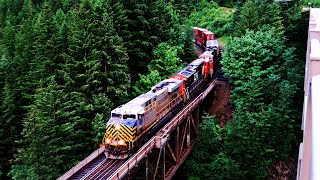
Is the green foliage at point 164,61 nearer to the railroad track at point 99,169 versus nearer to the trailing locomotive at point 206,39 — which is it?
the trailing locomotive at point 206,39

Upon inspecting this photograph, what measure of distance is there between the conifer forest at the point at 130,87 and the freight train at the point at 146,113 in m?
3.79

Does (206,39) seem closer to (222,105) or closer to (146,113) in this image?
(222,105)

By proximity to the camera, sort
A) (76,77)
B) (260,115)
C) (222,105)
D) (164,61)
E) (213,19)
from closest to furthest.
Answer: (260,115), (76,77), (164,61), (222,105), (213,19)

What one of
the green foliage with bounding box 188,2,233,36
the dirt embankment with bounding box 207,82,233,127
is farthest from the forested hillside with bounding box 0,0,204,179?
the green foliage with bounding box 188,2,233,36

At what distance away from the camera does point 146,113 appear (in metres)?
28.7

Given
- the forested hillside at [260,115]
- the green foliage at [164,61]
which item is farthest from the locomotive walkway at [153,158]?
the green foliage at [164,61]

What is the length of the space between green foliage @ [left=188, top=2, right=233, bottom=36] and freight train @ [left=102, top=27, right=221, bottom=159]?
39.1 m

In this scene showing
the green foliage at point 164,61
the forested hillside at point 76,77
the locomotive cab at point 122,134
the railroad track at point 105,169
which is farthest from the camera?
the green foliage at point 164,61

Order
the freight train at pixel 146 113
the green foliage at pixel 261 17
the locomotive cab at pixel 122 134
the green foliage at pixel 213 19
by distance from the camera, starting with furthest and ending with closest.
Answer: the green foliage at pixel 213 19 → the green foliage at pixel 261 17 → the freight train at pixel 146 113 → the locomotive cab at pixel 122 134

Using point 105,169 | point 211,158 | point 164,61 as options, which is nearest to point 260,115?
point 211,158

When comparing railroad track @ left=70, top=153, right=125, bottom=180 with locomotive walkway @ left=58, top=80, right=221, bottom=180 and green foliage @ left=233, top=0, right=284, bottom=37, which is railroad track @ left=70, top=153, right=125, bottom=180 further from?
green foliage @ left=233, top=0, right=284, bottom=37

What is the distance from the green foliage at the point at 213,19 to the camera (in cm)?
8031

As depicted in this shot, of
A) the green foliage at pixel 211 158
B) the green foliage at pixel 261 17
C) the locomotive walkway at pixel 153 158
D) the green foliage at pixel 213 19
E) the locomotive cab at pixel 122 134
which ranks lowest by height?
the green foliage at pixel 211 158

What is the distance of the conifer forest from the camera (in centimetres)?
3328
